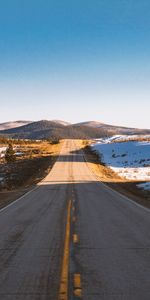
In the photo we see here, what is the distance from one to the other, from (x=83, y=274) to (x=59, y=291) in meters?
1.17

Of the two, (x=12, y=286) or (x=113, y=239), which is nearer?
(x=12, y=286)

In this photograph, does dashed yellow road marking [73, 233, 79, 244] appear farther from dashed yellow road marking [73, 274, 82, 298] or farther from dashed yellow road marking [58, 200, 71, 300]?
dashed yellow road marking [73, 274, 82, 298]

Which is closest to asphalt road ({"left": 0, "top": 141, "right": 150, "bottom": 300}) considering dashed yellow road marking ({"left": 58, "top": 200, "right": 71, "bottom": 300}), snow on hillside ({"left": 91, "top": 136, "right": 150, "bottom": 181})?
dashed yellow road marking ({"left": 58, "top": 200, "right": 71, "bottom": 300})

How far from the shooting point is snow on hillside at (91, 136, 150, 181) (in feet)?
161

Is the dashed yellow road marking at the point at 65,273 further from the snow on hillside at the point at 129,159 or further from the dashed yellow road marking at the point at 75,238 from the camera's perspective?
the snow on hillside at the point at 129,159

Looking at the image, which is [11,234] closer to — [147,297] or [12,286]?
[12,286]

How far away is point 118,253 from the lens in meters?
10.0

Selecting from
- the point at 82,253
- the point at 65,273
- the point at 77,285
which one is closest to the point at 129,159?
the point at 82,253

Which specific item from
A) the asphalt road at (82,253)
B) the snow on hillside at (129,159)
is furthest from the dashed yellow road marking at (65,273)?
the snow on hillside at (129,159)

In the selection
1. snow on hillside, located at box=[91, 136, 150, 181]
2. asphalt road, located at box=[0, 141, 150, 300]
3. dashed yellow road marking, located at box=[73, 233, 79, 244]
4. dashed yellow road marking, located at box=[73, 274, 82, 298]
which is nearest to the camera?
dashed yellow road marking, located at box=[73, 274, 82, 298]

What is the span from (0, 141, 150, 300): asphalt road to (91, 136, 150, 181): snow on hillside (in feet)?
90.5

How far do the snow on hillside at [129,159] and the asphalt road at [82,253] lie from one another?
2757cm

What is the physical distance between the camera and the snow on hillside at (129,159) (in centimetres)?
4917

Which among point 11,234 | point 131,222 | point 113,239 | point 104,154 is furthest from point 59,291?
point 104,154
